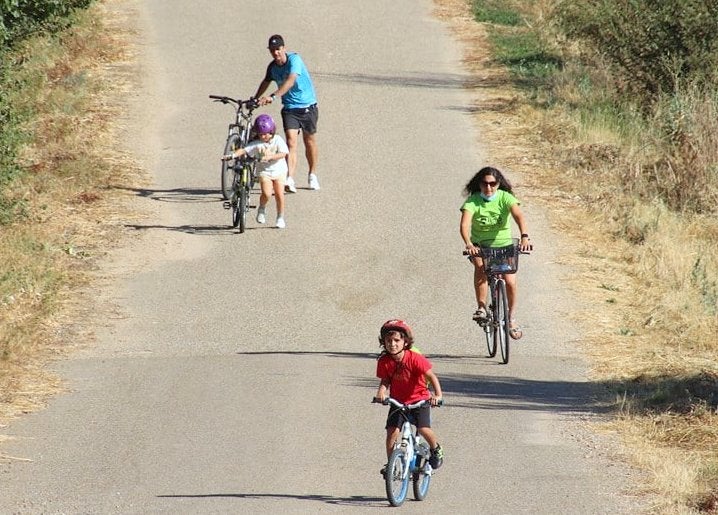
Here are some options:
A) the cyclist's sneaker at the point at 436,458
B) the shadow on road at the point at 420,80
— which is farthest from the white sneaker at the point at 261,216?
the cyclist's sneaker at the point at 436,458

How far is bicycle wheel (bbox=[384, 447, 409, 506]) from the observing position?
8.55 metres

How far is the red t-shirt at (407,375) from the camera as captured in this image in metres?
8.77

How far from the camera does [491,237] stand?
12.9 metres

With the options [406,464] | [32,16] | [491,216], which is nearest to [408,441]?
[406,464]

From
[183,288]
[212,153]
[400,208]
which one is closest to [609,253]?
[400,208]

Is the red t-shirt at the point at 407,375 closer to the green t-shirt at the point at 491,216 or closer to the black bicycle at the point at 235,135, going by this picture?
the green t-shirt at the point at 491,216

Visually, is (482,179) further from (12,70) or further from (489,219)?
(12,70)

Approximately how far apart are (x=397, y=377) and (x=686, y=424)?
3.07 metres

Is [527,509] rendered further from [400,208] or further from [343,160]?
[343,160]

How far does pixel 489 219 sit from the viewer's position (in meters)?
12.8

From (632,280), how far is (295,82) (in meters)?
5.16

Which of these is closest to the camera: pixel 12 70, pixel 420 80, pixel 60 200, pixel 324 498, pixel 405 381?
pixel 405 381

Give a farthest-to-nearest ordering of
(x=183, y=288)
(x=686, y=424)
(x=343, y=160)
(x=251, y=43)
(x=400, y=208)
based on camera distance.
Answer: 1. (x=251, y=43)
2. (x=343, y=160)
3. (x=400, y=208)
4. (x=183, y=288)
5. (x=686, y=424)

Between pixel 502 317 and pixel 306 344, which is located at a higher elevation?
pixel 502 317
